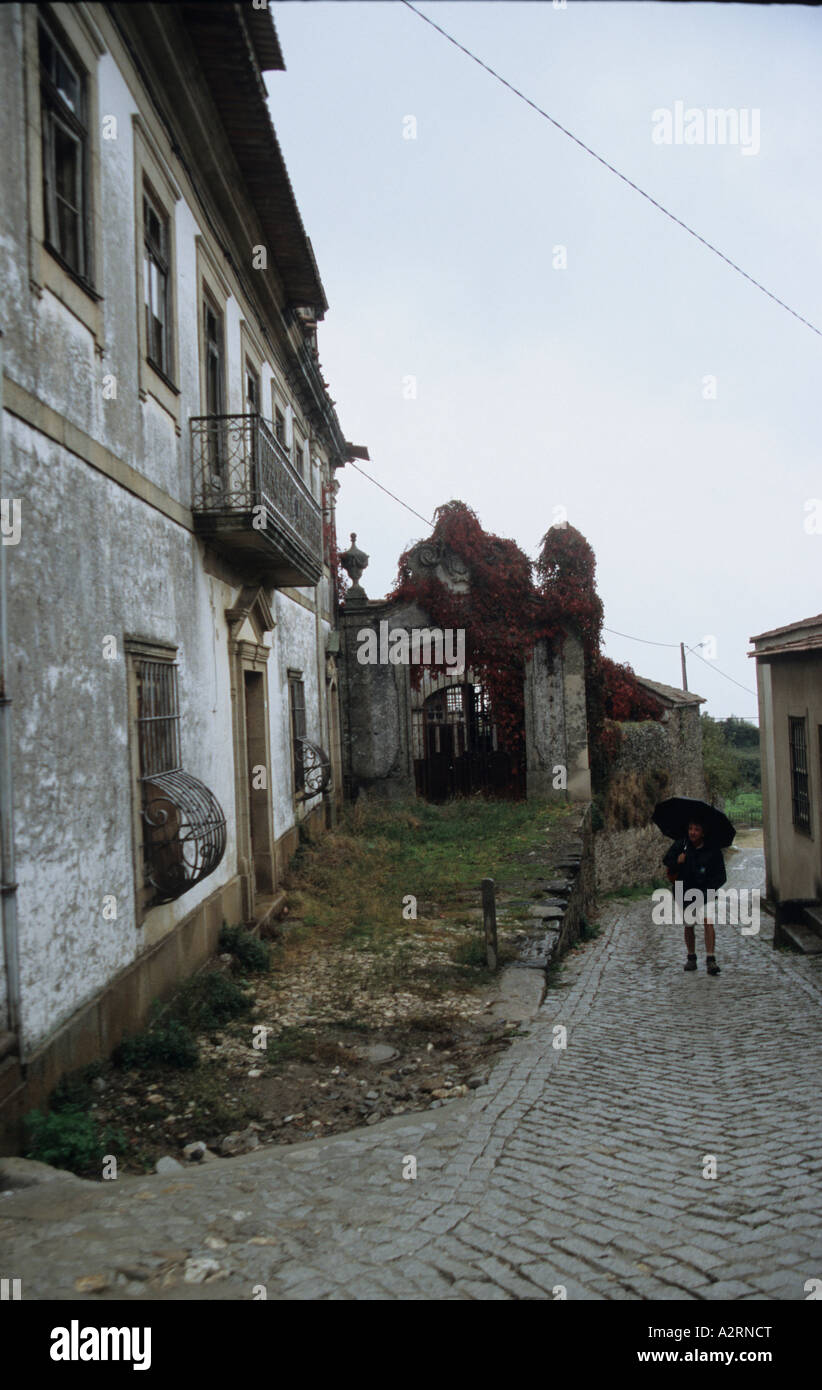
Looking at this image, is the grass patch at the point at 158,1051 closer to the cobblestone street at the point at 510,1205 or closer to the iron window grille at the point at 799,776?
the cobblestone street at the point at 510,1205

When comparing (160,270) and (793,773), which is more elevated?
(160,270)

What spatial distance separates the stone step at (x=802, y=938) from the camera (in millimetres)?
9928

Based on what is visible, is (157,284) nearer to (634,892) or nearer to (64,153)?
(64,153)

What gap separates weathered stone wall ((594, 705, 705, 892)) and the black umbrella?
10182 millimetres

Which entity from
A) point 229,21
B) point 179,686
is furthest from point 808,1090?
A: point 229,21

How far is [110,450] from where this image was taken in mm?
6066

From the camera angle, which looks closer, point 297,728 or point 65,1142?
point 65,1142

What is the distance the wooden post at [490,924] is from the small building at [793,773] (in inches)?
147

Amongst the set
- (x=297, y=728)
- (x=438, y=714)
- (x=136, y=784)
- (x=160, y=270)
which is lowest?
(x=136, y=784)

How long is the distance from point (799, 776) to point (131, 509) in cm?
906

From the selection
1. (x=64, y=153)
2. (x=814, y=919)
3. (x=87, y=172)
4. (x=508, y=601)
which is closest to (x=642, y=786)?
(x=508, y=601)

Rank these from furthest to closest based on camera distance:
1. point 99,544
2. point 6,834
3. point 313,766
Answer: point 313,766, point 99,544, point 6,834

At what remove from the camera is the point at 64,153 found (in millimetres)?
5621
